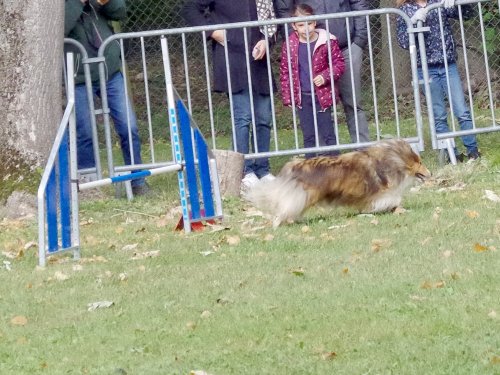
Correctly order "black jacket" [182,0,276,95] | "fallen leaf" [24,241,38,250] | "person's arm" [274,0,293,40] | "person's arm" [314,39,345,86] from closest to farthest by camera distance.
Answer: "fallen leaf" [24,241,38,250]
"person's arm" [314,39,345,86]
"black jacket" [182,0,276,95]
"person's arm" [274,0,293,40]

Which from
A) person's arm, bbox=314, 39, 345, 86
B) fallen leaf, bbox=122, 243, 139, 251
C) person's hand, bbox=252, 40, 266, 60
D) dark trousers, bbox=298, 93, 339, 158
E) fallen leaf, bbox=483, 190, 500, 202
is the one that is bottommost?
fallen leaf, bbox=122, 243, 139, 251

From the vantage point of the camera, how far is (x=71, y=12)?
38.6ft

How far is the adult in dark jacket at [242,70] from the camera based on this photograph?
12.0 metres

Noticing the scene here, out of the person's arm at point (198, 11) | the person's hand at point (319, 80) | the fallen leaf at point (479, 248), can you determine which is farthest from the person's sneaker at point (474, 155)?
the fallen leaf at point (479, 248)

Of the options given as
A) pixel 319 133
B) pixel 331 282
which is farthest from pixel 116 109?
pixel 331 282

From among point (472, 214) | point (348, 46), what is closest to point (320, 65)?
point (348, 46)

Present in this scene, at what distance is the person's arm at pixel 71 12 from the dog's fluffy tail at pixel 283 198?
3.22 metres

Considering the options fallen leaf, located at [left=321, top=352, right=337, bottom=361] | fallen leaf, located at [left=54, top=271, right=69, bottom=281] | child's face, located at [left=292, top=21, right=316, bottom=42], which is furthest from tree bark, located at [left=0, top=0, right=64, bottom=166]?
fallen leaf, located at [left=321, top=352, right=337, bottom=361]

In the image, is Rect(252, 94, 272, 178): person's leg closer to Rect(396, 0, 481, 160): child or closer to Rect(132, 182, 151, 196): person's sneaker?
Rect(132, 182, 151, 196): person's sneaker

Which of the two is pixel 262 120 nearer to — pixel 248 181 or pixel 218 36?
pixel 248 181

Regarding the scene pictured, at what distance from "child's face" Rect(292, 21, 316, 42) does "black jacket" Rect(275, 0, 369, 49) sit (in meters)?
0.29

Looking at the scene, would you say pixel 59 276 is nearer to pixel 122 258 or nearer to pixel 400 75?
pixel 122 258

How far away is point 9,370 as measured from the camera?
20.0 feet

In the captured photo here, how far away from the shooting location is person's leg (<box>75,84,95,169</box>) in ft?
39.1
